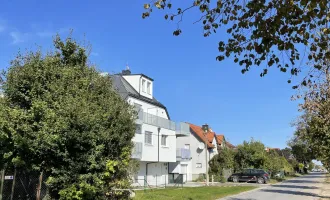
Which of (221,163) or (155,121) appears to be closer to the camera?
(155,121)

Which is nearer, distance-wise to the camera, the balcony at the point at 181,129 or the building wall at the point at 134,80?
the building wall at the point at 134,80

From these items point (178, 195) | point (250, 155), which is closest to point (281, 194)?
point (178, 195)

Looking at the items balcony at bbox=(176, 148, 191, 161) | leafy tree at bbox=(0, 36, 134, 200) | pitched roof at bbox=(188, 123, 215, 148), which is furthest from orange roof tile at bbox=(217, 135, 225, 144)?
leafy tree at bbox=(0, 36, 134, 200)

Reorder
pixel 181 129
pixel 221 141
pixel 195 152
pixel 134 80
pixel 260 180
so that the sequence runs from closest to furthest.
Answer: pixel 134 80, pixel 181 129, pixel 260 180, pixel 195 152, pixel 221 141

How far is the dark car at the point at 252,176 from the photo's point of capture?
4472cm

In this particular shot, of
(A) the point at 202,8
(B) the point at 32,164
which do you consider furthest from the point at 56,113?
(A) the point at 202,8

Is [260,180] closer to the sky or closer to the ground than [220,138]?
closer to the ground

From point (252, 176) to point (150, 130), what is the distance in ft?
52.9

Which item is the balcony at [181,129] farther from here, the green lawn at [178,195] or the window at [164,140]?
the green lawn at [178,195]

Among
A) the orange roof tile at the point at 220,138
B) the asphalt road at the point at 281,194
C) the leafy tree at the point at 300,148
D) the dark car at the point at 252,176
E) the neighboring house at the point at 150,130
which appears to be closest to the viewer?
the asphalt road at the point at 281,194

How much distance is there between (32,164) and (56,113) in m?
1.95

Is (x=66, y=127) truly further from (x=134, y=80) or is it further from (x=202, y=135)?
(x=202, y=135)

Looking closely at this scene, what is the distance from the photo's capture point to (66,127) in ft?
36.5

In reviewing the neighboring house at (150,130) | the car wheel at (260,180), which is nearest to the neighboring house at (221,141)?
the car wheel at (260,180)
